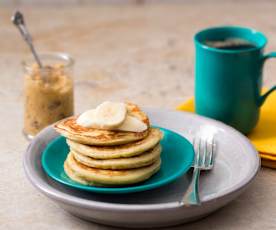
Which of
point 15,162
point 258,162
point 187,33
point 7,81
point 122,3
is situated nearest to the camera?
point 258,162

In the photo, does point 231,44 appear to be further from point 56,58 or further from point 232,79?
point 56,58

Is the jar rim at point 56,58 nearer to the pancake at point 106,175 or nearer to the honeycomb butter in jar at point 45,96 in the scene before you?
the honeycomb butter in jar at point 45,96

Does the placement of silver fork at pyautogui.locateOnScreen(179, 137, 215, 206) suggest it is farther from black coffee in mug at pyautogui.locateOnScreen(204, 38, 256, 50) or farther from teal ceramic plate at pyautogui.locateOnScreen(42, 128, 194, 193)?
black coffee in mug at pyautogui.locateOnScreen(204, 38, 256, 50)

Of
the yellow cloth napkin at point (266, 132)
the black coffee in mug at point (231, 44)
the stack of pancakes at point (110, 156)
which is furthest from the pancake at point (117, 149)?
the black coffee in mug at point (231, 44)

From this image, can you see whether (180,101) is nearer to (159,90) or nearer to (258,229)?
(159,90)

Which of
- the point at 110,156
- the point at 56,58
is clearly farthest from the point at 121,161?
the point at 56,58

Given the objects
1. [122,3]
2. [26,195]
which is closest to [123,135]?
[26,195]

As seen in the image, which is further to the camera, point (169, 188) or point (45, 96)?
point (45, 96)
